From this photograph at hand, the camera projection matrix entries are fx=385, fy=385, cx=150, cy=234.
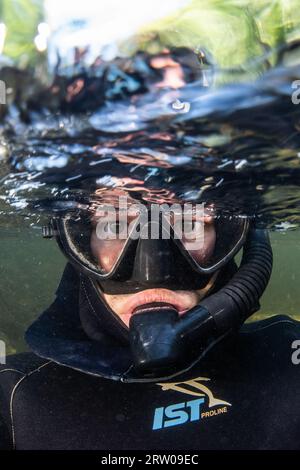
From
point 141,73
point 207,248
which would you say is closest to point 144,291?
point 207,248

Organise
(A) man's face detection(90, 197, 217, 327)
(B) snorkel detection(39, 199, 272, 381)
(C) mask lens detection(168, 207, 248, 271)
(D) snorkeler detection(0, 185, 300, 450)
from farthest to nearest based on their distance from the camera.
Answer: (C) mask lens detection(168, 207, 248, 271) → (A) man's face detection(90, 197, 217, 327) → (D) snorkeler detection(0, 185, 300, 450) → (B) snorkel detection(39, 199, 272, 381)

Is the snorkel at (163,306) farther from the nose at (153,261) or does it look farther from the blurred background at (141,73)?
the blurred background at (141,73)

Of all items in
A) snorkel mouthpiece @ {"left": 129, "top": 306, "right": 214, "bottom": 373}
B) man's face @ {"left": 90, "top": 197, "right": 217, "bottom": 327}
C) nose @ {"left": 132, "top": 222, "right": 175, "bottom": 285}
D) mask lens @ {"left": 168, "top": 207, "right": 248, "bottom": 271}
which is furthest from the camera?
mask lens @ {"left": 168, "top": 207, "right": 248, "bottom": 271}

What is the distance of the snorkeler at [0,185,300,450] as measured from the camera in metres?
3.82

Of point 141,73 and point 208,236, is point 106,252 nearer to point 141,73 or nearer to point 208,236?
point 208,236

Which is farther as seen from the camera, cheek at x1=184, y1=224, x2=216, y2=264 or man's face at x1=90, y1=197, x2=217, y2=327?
cheek at x1=184, y1=224, x2=216, y2=264

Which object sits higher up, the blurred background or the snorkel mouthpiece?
the blurred background

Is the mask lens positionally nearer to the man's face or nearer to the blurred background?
the man's face

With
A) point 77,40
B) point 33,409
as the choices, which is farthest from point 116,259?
point 77,40

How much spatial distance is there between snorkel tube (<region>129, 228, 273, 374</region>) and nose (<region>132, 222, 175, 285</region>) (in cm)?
36

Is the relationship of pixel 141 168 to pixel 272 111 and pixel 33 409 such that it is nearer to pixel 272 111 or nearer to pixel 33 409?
pixel 272 111

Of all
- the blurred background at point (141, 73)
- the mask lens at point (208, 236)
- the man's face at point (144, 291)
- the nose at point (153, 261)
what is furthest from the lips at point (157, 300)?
the blurred background at point (141, 73)

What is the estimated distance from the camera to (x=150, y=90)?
8.98ft

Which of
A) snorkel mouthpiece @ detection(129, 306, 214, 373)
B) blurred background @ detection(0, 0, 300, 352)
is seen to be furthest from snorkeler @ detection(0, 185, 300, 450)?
blurred background @ detection(0, 0, 300, 352)
